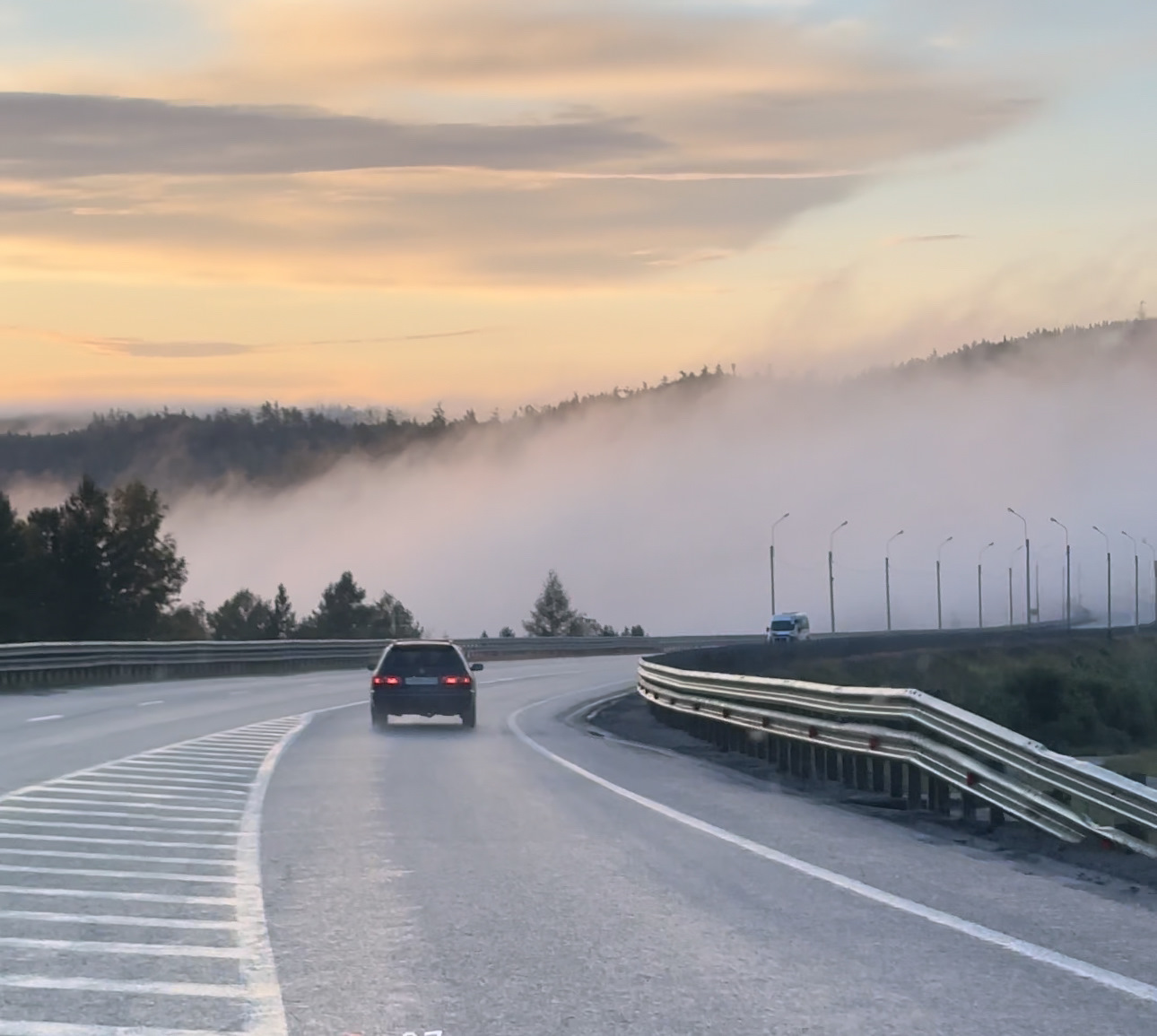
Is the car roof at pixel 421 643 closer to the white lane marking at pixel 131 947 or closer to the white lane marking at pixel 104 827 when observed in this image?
the white lane marking at pixel 104 827

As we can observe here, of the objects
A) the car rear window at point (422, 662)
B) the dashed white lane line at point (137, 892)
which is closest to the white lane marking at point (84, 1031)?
the dashed white lane line at point (137, 892)

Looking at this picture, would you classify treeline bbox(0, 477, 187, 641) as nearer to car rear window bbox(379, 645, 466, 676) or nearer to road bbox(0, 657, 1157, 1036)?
car rear window bbox(379, 645, 466, 676)

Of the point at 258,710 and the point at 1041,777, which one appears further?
the point at 258,710

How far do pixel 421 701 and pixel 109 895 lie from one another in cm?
1991

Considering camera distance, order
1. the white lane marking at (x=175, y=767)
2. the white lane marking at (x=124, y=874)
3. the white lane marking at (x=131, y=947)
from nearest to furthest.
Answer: the white lane marking at (x=131, y=947)
the white lane marking at (x=124, y=874)
the white lane marking at (x=175, y=767)

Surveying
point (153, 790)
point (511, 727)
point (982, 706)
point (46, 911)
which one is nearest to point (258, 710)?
point (511, 727)

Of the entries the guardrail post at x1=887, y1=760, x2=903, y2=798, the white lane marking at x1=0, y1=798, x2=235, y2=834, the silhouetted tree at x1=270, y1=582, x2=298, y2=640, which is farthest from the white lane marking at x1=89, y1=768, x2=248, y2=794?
the silhouetted tree at x1=270, y1=582, x2=298, y2=640

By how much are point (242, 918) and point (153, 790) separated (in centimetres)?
816

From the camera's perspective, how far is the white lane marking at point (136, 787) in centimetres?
1714

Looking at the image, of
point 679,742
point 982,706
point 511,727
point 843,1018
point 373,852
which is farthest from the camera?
point 982,706

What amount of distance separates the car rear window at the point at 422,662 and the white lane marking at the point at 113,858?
17.9m

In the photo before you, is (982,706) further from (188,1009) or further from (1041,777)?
(188,1009)

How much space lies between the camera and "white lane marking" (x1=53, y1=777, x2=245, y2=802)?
17.1 m

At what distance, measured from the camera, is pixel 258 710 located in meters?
34.8
